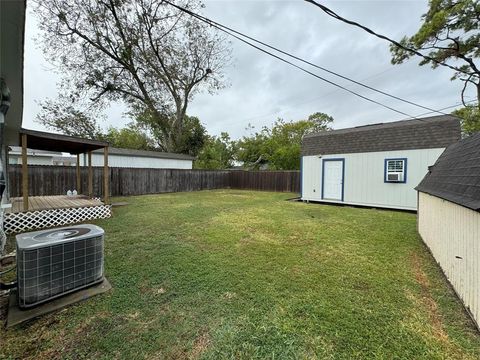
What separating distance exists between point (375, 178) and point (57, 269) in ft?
32.7

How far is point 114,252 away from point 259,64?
12634 millimetres

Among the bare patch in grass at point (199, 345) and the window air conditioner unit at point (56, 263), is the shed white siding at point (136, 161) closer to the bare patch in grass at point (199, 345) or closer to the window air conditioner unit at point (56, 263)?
the window air conditioner unit at point (56, 263)

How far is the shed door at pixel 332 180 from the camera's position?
32.1ft

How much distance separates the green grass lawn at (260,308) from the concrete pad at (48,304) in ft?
0.37

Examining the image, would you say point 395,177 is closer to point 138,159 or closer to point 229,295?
point 229,295

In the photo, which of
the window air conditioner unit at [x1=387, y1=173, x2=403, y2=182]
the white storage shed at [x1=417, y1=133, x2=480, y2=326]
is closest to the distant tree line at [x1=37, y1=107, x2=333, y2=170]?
the window air conditioner unit at [x1=387, y1=173, x2=403, y2=182]

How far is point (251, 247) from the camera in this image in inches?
157

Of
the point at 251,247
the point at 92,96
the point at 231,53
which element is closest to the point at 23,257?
the point at 251,247

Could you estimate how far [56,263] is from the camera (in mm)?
2256

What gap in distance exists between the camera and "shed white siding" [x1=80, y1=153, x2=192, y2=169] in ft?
48.7

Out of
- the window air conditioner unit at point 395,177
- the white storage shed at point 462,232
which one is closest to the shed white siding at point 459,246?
the white storage shed at point 462,232

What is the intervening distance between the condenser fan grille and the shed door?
9505 millimetres

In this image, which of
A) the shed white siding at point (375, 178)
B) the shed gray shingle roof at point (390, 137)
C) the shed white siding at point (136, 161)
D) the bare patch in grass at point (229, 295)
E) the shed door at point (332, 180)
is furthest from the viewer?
the shed white siding at point (136, 161)

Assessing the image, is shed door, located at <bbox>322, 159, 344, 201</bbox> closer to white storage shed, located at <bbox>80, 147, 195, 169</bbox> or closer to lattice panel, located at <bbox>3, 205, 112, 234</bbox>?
lattice panel, located at <bbox>3, 205, 112, 234</bbox>
